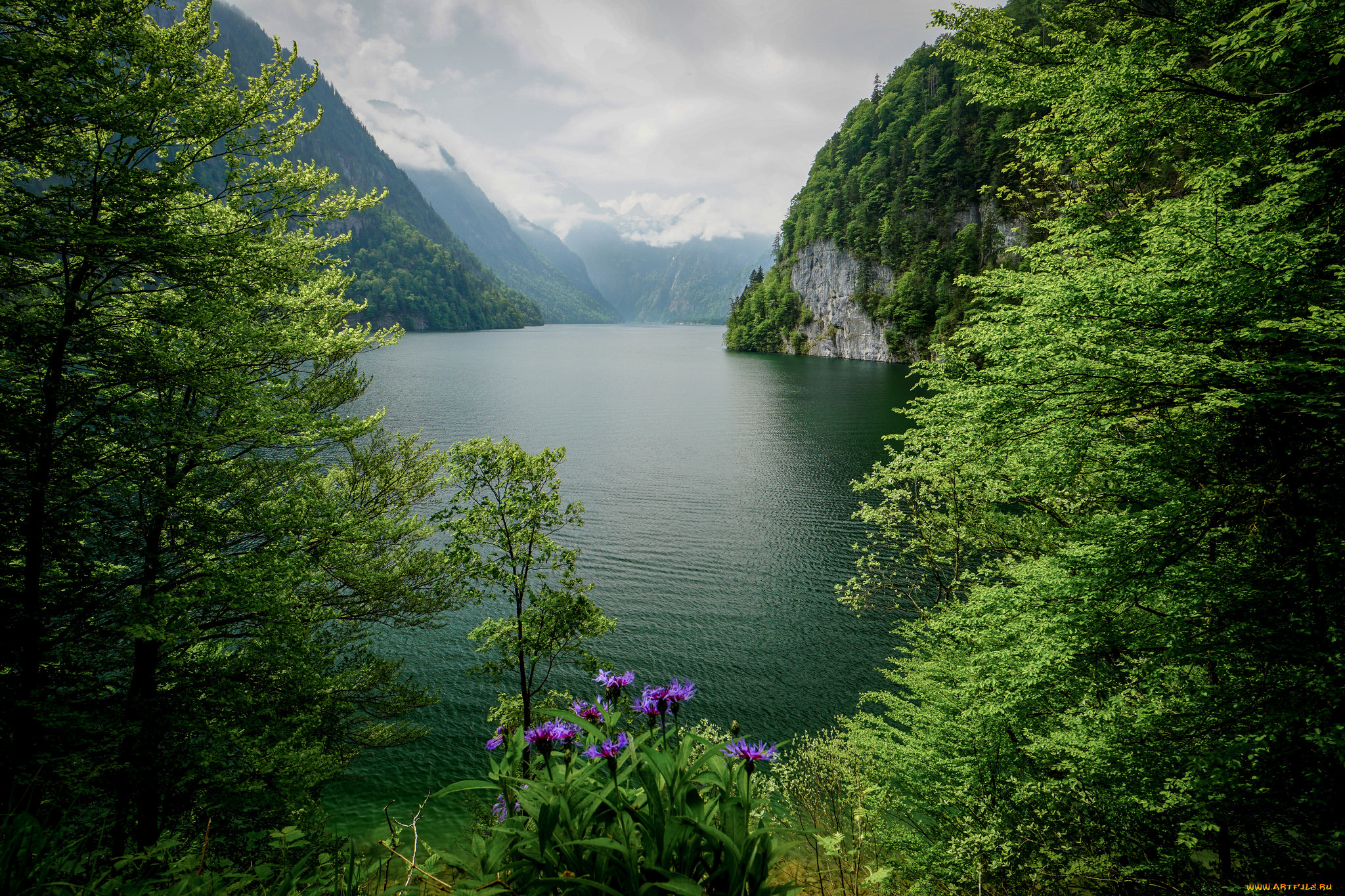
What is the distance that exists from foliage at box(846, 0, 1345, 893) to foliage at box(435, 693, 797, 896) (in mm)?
4743

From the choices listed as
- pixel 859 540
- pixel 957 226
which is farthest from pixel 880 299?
pixel 859 540

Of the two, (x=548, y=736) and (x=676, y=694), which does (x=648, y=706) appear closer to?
(x=676, y=694)

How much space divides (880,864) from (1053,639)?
5.30m

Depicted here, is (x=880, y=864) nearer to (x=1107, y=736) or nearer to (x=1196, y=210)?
(x=1107, y=736)

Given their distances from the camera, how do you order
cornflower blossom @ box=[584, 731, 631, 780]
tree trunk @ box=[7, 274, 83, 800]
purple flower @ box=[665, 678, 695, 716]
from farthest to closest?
tree trunk @ box=[7, 274, 83, 800]
purple flower @ box=[665, 678, 695, 716]
cornflower blossom @ box=[584, 731, 631, 780]

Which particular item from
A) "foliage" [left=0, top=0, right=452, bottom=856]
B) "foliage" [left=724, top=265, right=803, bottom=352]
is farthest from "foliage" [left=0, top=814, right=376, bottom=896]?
"foliage" [left=724, top=265, right=803, bottom=352]

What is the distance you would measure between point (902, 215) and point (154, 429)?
10104cm

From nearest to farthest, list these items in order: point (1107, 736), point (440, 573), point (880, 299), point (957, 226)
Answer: point (1107, 736) → point (440, 573) → point (957, 226) → point (880, 299)

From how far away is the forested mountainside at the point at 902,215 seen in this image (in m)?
74.1

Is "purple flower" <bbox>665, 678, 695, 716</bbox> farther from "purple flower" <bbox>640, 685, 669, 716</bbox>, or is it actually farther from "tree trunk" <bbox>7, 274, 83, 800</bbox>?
"tree trunk" <bbox>7, 274, 83, 800</bbox>

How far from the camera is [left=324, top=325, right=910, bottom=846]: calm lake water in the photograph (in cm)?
1397

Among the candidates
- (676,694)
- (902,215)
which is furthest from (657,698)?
(902,215)

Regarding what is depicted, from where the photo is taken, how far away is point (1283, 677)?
15.5 ft

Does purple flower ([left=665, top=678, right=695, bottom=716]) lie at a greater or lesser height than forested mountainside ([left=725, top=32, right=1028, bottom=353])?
lesser
